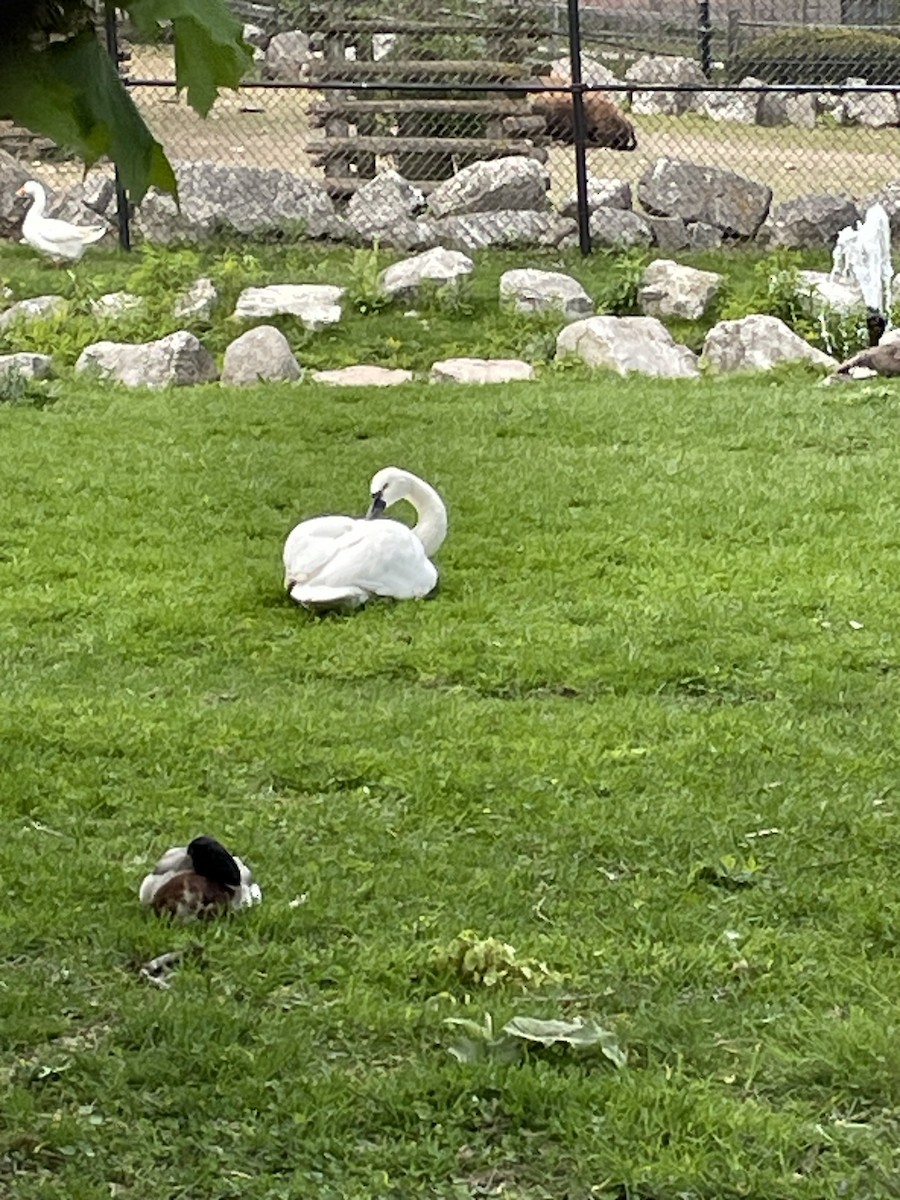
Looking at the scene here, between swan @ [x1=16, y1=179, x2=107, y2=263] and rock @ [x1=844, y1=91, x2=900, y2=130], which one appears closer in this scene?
swan @ [x1=16, y1=179, x2=107, y2=263]

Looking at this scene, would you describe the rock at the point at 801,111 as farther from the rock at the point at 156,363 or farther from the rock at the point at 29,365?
the rock at the point at 29,365

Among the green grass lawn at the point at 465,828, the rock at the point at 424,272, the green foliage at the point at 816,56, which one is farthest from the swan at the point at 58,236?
the green foliage at the point at 816,56

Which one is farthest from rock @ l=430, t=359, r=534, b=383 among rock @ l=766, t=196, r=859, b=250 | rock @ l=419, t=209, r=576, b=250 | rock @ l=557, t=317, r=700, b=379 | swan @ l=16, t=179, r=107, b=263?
rock @ l=766, t=196, r=859, b=250

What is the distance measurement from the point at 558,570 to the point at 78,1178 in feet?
11.6

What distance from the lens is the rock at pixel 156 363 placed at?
364 inches

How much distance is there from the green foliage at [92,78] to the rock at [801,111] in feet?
56.5

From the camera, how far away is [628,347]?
9.62 meters

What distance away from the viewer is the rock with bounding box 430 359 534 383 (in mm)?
9367

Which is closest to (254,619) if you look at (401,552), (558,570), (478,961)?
(401,552)

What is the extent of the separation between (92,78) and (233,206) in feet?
34.9

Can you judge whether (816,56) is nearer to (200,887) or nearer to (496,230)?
(496,230)

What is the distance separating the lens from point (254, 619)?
17.6 ft

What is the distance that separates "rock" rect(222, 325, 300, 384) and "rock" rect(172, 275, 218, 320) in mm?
1012

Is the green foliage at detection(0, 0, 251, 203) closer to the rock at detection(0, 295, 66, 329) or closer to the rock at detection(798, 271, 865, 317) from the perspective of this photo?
the rock at detection(0, 295, 66, 329)
